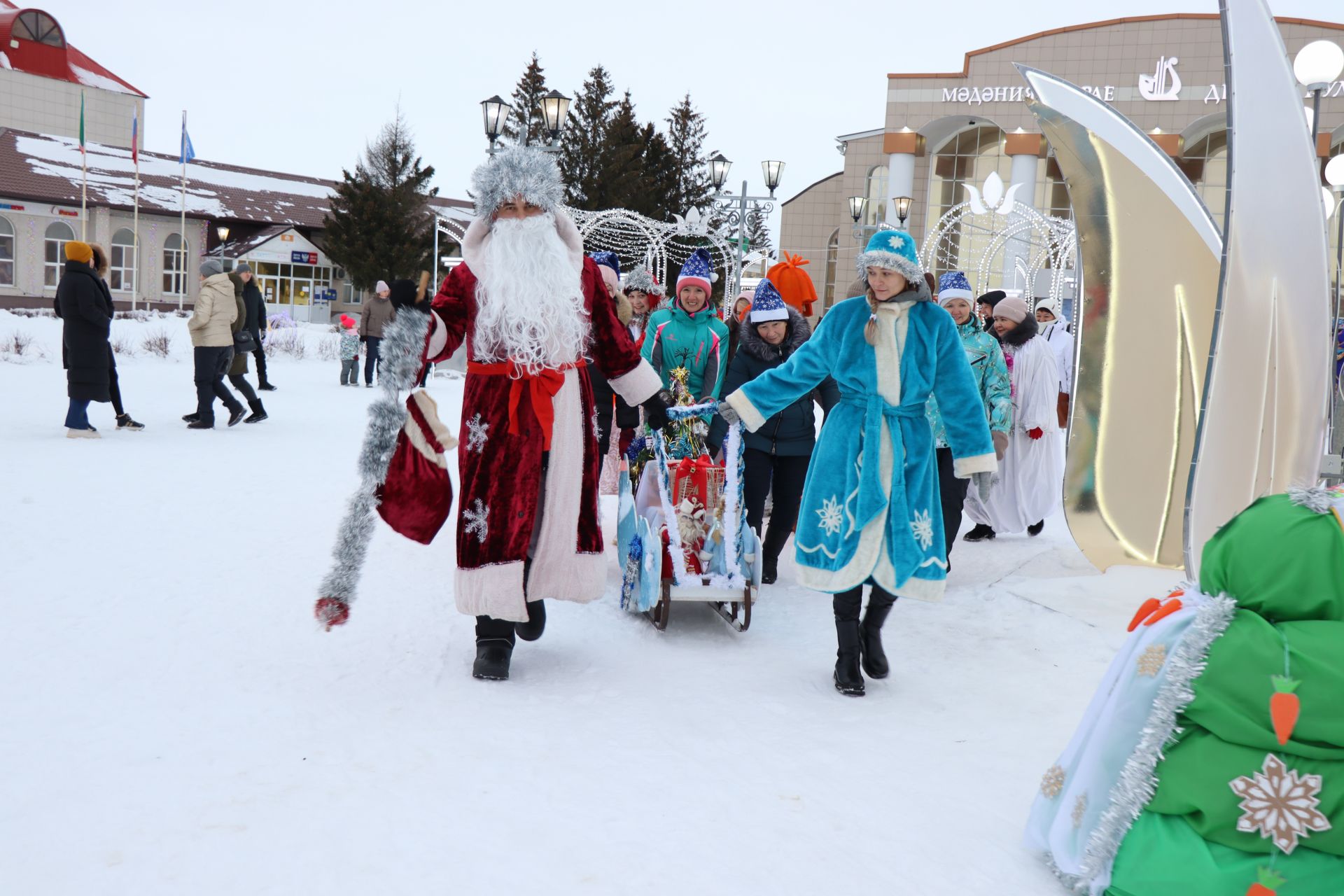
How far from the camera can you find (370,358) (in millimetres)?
17125

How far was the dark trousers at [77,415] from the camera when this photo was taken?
897cm

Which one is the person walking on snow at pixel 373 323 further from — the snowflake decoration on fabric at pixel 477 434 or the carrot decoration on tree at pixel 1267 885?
the carrot decoration on tree at pixel 1267 885

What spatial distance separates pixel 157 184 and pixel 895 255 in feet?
126

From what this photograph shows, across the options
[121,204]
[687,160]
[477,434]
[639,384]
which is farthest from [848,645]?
[687,160]

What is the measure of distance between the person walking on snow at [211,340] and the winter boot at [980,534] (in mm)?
7230

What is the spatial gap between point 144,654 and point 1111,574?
4.87 metres

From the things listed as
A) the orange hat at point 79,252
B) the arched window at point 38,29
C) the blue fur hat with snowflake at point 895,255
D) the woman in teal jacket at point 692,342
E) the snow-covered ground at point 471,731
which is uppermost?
the arched window at point 38,29

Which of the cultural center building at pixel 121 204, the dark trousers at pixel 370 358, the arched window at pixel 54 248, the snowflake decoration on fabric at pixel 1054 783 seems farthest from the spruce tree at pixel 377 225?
the snowflake decoration on fabric at pixel 1054 783

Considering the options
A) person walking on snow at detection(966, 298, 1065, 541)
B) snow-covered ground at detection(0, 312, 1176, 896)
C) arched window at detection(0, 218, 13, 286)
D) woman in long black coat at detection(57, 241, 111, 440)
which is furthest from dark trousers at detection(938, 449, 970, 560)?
arched window at detection(0, 218, 13, 286)

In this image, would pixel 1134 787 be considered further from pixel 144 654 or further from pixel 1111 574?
pixel 1111 574

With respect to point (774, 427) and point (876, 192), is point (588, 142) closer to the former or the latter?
point (876, 192)

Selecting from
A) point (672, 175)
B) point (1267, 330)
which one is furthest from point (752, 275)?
point (1267, 330)

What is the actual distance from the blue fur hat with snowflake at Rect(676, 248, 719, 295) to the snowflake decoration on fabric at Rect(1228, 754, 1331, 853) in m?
4.52

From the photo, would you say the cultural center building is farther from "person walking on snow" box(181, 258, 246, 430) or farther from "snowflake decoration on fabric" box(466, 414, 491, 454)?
"snowflake decoration on fabric" box(466, 414, 491, 454)
